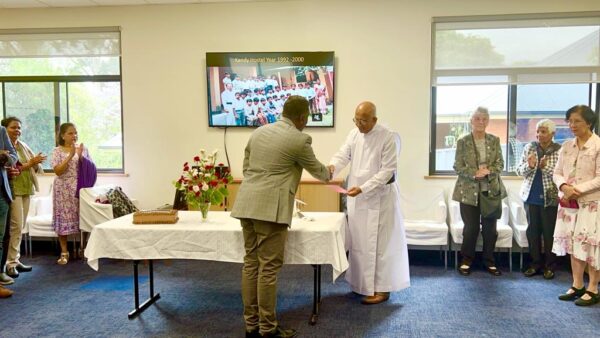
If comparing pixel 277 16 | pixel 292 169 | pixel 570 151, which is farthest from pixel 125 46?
pixel 570 151

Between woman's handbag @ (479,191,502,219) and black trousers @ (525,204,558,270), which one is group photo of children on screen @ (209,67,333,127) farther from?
black trousers @ (525,204,558,270)

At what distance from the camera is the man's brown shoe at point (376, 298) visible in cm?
362

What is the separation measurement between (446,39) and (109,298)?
428 cm

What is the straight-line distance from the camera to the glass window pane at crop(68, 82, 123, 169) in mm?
5770

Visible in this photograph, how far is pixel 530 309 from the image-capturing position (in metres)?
3.52

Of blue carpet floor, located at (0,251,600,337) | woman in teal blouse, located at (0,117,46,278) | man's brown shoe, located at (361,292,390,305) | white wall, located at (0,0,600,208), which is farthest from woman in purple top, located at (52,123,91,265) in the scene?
man's brown shoe, located at (361,292,390,305)

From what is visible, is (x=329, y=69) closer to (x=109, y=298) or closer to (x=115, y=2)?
(x=115, y=2)

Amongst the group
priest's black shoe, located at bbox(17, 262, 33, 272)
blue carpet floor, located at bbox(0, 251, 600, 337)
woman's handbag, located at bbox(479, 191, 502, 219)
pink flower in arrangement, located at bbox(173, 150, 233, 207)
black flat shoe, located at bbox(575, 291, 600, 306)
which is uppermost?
pink flower in arrangement, located at bbox(173, 150, 233, 207)

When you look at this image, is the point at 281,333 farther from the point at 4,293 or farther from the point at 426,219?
the point at 426,219

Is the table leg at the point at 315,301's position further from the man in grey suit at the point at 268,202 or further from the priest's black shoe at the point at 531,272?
the priest's black shoe at the point at 531,272

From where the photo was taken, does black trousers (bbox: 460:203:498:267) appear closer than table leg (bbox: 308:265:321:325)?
No

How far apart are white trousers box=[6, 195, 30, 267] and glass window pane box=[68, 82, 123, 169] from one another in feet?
4.56

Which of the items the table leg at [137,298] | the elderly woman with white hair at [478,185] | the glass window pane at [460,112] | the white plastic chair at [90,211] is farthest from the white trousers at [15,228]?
the glass window pane at [460,112]

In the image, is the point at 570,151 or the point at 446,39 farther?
the point at 446,39
